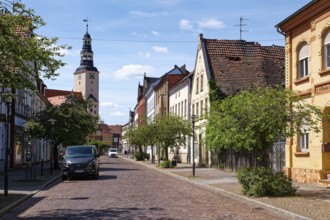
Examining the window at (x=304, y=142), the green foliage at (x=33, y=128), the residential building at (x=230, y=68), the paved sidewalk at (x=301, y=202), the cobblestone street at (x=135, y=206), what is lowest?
the cobblestone street at (x=135, y=206)

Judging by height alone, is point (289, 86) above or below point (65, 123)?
above

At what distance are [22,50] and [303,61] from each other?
49.4 feet

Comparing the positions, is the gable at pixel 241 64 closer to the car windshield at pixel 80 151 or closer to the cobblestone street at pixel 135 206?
the car windshield at pixel 80 151

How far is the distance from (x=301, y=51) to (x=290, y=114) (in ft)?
22.7

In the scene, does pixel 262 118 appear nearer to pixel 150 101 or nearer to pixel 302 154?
pixel 302 154

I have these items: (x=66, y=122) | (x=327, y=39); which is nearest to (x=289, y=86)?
(x=327, y=39)

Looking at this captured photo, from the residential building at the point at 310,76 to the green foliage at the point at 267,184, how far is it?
2988 millimetres

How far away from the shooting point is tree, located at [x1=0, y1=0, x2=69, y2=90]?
11336 mm

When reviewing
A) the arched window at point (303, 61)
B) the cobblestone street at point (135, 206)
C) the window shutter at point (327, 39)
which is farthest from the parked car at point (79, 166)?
the window shutter at point (327, 39)

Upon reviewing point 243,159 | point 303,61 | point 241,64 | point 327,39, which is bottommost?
point 243,159

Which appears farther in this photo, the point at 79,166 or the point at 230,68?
the point at 230,68

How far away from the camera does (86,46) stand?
138750 mm

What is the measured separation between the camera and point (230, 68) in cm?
4262

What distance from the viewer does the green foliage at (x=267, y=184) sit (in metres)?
16.8
